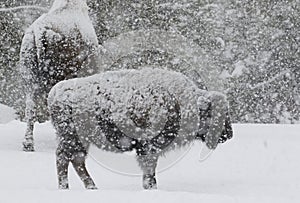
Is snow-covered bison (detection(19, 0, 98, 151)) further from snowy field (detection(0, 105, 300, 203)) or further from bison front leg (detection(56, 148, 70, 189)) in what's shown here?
bison front leg (detection(56, 148, 70, 189))

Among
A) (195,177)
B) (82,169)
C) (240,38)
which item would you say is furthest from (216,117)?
(240,38)

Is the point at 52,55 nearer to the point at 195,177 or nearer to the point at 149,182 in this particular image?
the point at 195,177

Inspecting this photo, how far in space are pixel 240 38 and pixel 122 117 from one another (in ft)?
40.0

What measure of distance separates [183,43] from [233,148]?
835 centimetres

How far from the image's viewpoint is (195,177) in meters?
6.28

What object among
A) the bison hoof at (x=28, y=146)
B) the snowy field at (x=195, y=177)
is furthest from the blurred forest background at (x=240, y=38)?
the snowy field at (x=195, y=177)

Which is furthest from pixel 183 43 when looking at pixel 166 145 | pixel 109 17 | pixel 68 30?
pixel 166 145

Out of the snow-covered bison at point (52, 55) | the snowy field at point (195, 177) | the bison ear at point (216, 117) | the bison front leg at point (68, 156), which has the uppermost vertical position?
the snow-covered bison at point (52, 55)

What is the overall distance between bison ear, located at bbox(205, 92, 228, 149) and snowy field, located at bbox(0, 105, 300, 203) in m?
0.45

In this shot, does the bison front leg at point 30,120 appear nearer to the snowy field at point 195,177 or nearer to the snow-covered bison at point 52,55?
the snow-covered bison at point 52,55

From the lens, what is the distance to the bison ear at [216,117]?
5.78 metres

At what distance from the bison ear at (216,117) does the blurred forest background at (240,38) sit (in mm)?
9068

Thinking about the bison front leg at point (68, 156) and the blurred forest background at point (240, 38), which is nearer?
the bison front leg at point (68, 156)

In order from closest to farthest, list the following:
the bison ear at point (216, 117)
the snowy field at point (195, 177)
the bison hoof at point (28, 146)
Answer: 1. the snowy field at point (195, 177)
2. the bison ear at point (216, 117)
3. the bison hoof at point (28, 146)
